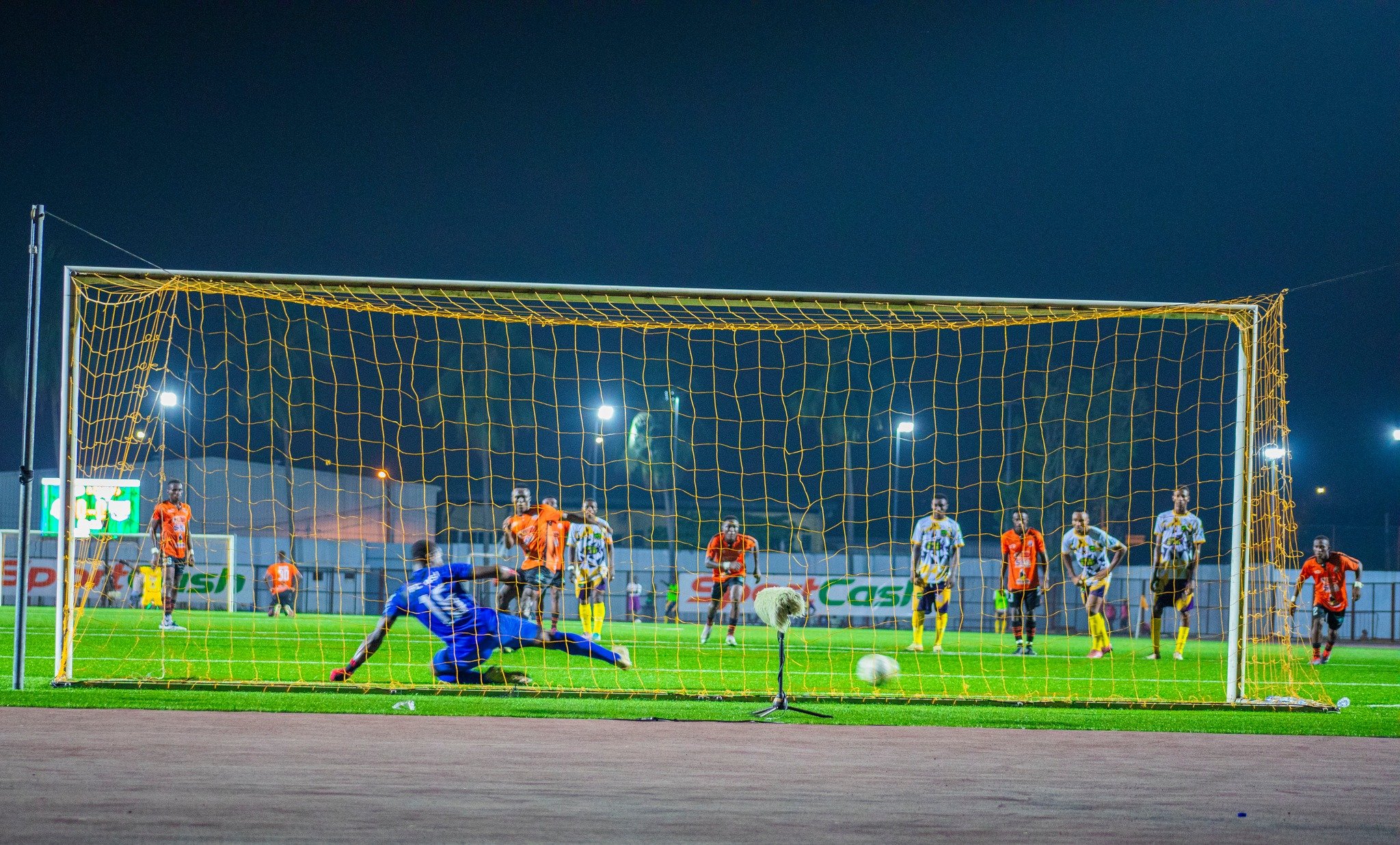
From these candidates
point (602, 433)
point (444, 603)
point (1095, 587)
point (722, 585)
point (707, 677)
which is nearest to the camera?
point (444, 603)

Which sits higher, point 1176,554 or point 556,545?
point 1176,554

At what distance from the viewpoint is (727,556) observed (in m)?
13.3

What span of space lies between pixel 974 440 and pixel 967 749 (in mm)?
36230

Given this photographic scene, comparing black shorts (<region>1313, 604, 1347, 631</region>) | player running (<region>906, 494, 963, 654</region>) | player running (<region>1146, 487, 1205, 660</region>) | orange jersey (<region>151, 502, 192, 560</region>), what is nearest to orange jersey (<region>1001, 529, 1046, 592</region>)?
player running (<region>906, 494, 963, 654</region>)

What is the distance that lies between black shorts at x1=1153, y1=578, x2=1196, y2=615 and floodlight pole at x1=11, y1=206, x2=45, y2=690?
34.7 ft

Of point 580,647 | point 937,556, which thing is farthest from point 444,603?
point 937,556

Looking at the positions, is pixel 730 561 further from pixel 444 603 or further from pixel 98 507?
pixel 98 507

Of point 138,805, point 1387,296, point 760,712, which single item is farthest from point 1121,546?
point 1387,296

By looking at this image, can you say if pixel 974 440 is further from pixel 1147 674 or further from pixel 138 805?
pixel 138 805

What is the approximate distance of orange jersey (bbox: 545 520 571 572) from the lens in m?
12.8

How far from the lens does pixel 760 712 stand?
6793 mm

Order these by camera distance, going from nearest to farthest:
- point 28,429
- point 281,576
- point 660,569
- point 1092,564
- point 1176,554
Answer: point 28,429 → point 1176,554 → point 1092,564 → point 281,576 → point 660,569

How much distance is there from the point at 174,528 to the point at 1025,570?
10.5m

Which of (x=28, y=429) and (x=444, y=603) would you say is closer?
(x=28, y=429)
